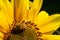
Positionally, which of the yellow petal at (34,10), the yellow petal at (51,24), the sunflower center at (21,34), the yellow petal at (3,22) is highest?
the yellow petal at (34,10)

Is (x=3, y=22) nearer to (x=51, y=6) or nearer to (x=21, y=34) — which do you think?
(x=21, y=34)

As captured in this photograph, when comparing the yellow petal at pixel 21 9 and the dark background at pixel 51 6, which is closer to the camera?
the yellow petal at pixel 21 9

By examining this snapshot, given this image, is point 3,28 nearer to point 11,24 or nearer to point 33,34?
point 11,24

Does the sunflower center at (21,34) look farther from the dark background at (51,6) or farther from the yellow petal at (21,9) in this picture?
the dark background at (51,6)

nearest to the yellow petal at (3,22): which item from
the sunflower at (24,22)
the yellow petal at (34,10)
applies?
the sunflower at (24,22)

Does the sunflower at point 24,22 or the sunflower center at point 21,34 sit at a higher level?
the sunflower at point 24,22

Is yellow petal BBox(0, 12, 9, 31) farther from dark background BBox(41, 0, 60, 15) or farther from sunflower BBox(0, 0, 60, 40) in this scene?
dark background BBox(41, 0, 60, 15)

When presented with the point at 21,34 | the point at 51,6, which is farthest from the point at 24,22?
the point at 51,6

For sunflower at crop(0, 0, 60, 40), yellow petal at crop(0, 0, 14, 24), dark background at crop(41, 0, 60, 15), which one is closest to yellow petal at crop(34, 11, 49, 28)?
sunflower at crop(0, 0, 60, 40)
